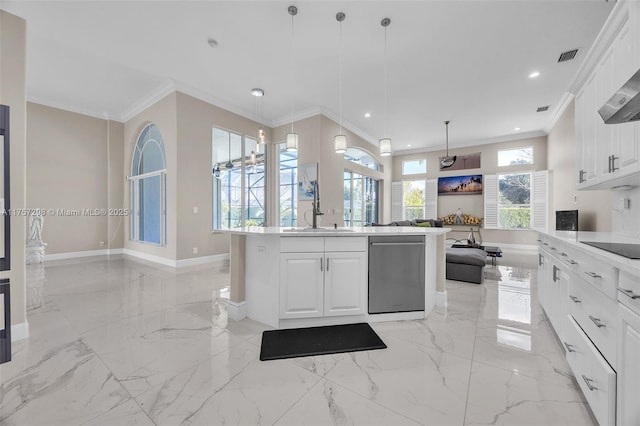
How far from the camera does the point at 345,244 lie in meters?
2.40

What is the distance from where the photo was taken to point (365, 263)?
7.99 feet

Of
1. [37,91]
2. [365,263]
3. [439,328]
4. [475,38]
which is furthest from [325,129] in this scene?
[37,91]

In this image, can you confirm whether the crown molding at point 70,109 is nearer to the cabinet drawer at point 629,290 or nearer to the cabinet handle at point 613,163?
the cabinet drawer at point 629,290

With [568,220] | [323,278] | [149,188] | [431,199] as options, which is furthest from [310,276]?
[431,199]

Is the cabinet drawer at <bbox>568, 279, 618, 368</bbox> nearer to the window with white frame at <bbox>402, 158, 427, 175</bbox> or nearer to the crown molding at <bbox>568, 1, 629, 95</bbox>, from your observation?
the crown molding at <bbox>568, 1, 629, 95</bbox>

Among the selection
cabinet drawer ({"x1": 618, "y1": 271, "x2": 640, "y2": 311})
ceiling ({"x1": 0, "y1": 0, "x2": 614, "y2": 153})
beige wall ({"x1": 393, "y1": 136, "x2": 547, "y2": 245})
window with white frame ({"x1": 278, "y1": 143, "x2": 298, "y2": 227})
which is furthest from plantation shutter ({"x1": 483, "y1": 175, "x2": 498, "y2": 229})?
cabinet drawer ({"x1": 618, "y1": 271, "x2": 640, "y2": 311})

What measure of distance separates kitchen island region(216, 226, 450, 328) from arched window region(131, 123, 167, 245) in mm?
3761

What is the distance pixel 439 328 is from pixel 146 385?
2.36 m

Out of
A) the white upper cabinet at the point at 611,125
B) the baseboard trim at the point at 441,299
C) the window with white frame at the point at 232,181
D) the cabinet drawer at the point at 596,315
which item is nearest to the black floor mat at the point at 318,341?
the baseboard trim at the point at 441,299

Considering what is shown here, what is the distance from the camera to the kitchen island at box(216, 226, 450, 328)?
7.63ft

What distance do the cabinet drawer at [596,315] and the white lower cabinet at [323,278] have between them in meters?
1.45

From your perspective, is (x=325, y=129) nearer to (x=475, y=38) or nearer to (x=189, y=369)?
(x=475, y=38)

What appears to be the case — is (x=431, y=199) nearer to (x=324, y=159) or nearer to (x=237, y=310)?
(x=324, y=159)

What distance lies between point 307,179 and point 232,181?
71.0 inches
